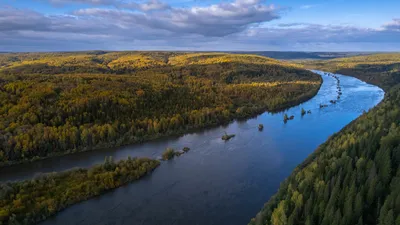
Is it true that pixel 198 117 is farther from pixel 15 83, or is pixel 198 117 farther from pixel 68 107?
pixel 15 83

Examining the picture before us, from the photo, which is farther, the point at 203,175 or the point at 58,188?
the point at 203,175

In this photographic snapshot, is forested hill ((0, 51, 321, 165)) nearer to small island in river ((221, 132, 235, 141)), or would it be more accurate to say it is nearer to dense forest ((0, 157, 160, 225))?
small island in river ((221, 132, 235, 141))

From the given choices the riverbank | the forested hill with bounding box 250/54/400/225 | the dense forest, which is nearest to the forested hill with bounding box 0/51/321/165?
the riverbank

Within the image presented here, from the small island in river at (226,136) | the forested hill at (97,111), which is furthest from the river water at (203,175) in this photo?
the forested hill at (97,111)

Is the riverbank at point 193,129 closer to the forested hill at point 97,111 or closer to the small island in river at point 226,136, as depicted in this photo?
the forested hill at point 97,111

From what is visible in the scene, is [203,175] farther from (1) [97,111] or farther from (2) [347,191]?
(1) [97,111]

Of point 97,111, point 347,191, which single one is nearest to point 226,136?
point 97,111
